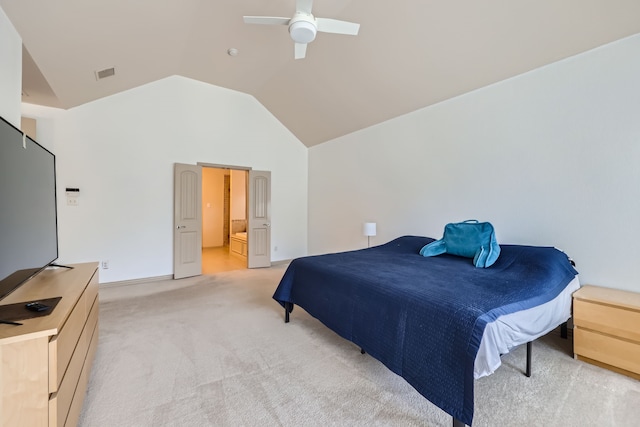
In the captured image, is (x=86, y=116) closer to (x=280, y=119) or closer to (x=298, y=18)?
(x=280, y=119)

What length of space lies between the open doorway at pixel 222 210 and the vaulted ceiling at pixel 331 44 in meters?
3.56

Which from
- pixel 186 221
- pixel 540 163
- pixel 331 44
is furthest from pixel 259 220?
pixel 540 163

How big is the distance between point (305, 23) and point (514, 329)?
2636 millimetres

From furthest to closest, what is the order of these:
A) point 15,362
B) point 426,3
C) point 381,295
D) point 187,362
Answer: point 426,3
point 187,362
point 381,295
point 15,362

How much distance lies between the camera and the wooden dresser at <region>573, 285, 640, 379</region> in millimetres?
2012

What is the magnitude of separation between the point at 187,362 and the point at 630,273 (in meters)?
3.75

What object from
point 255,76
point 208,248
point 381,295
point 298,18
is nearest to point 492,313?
point 381,295

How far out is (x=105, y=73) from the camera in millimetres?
3576

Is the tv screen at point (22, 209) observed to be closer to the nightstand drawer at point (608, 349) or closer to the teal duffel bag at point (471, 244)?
the teal duffel bag at point (471, 244)

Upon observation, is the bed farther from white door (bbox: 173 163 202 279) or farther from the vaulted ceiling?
white door (bbox: 173 163 202 279)

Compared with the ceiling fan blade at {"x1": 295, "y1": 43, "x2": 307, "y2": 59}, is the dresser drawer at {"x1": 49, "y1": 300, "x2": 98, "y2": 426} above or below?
below

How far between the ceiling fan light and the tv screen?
199 centimetres

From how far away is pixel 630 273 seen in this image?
2.38m

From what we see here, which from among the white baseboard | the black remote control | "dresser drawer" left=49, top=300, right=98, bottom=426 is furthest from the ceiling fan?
the white baseboard
